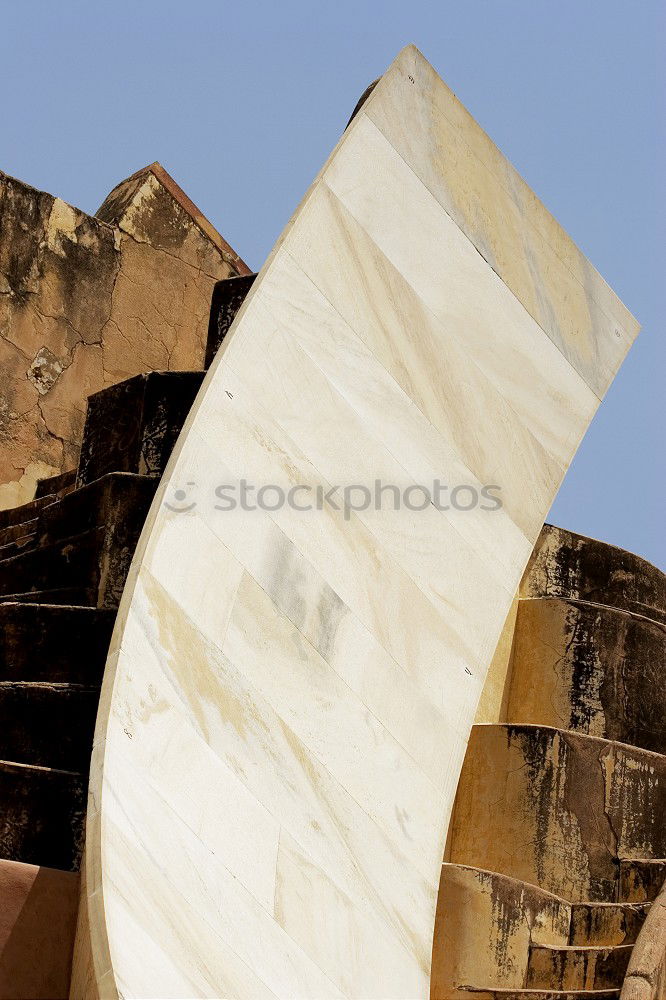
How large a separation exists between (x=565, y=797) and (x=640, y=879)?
29 cm

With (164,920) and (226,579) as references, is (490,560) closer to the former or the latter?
(226,579)

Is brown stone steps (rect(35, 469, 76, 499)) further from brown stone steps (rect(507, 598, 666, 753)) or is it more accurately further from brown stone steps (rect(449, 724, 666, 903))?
brown stone steps (rect(449, 724, 666, 903))

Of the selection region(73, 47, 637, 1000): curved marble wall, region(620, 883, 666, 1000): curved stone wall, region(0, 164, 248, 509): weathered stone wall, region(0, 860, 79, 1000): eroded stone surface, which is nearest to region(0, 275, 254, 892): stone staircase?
region(0, 860, 79, 1000): eroded stone surface

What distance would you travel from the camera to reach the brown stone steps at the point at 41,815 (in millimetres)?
3285

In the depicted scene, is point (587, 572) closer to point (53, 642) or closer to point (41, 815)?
point (53, 642)

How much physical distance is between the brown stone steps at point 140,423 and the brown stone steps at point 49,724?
822mm

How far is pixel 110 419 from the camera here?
4430 millimetres

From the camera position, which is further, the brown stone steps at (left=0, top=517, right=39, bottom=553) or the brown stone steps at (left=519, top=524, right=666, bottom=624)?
the brown stone steps at (left=519, top=524, right=666, bottom=624)

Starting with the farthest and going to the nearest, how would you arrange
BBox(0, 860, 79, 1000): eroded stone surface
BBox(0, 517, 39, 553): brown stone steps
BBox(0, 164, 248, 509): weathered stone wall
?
A: BBox(0, 164, 248, 509): weathered stone wall < BBox(0, 517, 39, 553): brown stone steps < BBox(0, 860, 79, 1000): eroded stone surface

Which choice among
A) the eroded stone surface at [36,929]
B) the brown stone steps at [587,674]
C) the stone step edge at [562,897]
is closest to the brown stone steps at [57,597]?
the eroded stone surface at [36,929]

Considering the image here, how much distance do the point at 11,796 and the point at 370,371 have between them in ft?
4.56

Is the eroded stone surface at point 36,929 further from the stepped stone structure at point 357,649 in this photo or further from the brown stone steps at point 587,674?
the brown stone steps at point 587,674

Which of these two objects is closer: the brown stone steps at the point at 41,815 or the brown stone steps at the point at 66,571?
the brown stone steps at the point at 41,815

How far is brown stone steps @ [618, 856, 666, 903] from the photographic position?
13.7ft
